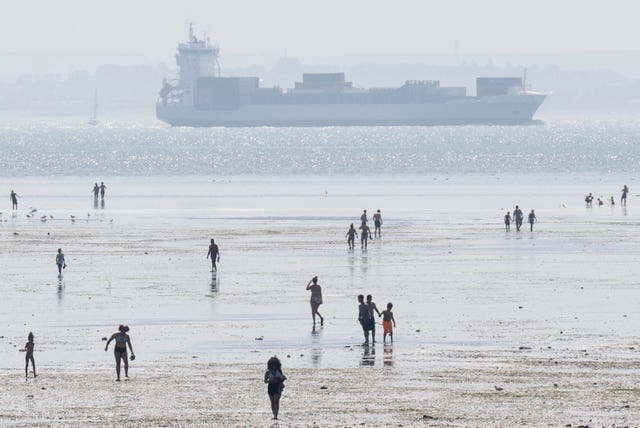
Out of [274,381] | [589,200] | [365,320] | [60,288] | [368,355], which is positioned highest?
[589,200]

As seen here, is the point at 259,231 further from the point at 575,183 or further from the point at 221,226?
the point at 575,183

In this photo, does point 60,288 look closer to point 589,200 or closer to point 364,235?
point 364,235

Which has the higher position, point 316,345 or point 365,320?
point 365,320

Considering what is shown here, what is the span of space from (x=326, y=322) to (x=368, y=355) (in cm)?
547

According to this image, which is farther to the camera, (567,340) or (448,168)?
(448,168)

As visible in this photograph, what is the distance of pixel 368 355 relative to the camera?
32375 millimetres

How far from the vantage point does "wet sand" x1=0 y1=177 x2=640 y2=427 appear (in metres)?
26.7

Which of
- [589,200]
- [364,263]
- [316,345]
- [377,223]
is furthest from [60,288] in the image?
[589,200]

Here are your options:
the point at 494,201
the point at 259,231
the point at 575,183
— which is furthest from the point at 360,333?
the point at 575,183

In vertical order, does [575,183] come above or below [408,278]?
above

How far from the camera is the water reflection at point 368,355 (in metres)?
31.3

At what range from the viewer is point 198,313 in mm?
39688

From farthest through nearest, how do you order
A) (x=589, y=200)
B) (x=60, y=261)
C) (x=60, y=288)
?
(x=589, y=200)
(x=60, y=261)
(x=60, y=288)

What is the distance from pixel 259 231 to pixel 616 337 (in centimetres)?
3647
